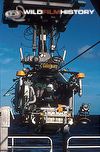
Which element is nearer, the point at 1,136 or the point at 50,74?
the point at 1,136

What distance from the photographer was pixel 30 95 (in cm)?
2477

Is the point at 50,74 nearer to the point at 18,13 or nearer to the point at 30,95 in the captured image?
the point at 30,95

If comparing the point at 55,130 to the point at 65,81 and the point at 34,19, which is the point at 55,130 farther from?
the point at 34,19

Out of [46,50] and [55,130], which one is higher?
[46,50]

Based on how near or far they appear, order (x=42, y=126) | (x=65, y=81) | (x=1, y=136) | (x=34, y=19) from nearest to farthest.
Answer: (x=1, y=136)
(x=42, y=126)
(x=65, y=81)
(x=34, y=19)

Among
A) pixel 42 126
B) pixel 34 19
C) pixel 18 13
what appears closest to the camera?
pixel 18 13

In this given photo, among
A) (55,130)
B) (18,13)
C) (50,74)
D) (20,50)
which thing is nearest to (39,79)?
(50,74)

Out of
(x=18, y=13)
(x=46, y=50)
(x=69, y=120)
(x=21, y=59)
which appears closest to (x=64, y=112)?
(x=69, y=120)

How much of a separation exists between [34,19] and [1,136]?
17.6 m

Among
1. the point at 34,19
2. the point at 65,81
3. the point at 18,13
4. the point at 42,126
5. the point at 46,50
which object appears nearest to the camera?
the point at 18,13

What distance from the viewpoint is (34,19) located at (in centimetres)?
2788

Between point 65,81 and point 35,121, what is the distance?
13.8 ft

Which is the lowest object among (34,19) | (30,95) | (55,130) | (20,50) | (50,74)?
(55,130)

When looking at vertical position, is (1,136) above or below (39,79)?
below
